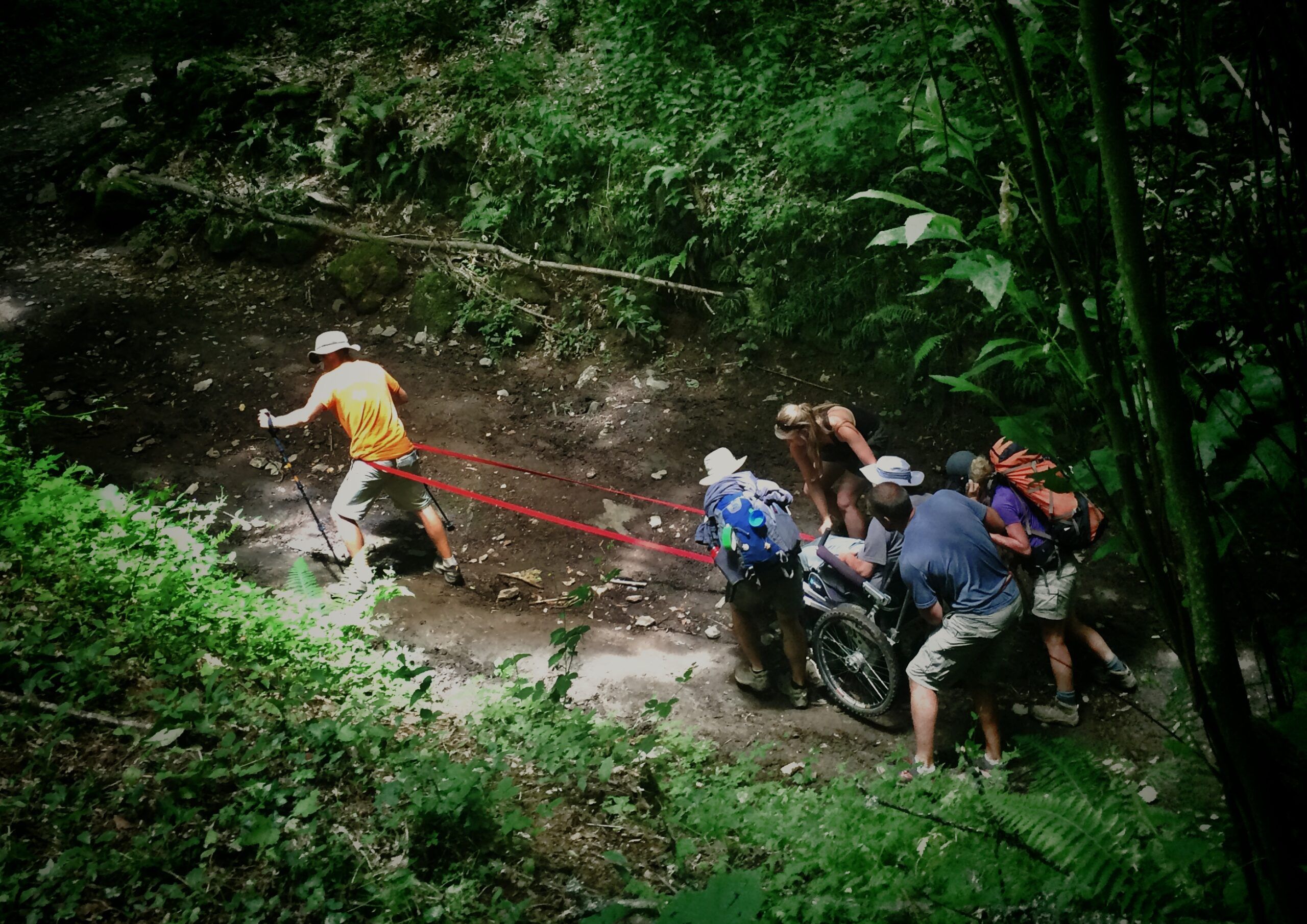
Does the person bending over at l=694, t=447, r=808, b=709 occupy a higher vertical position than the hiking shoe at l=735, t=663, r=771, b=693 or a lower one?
higher

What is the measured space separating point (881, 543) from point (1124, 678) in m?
1.92

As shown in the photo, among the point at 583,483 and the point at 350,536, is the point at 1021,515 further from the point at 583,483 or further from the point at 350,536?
the point at 350,536

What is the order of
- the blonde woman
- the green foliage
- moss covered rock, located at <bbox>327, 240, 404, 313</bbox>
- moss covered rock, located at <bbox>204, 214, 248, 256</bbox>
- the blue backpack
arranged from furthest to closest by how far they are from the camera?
moss covered rock, located at <bbox>204, 214, 248, 256</bbox> < moss covered rock, located at <bbox>327, 240, 404, 313</bbox> < the blonde woman < the blue backpack < the green foliage

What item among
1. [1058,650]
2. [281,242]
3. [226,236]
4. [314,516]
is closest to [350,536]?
[314,516]

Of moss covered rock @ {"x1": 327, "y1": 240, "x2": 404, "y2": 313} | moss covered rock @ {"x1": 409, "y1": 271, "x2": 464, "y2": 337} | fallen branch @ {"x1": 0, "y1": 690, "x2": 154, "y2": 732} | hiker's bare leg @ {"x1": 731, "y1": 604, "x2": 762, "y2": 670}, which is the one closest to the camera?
fallen branch @ {"x1": 0, "y1": 690, "x2": 154, "y2": 732}

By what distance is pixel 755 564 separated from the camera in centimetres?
511

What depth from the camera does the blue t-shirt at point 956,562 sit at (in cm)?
456

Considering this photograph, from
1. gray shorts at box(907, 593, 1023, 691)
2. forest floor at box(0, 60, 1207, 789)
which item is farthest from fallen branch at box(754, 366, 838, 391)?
gray shorts at box(907, 593, 1023, 691)

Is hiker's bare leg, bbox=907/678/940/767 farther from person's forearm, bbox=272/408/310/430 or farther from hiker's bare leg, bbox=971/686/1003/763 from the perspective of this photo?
person's forearm, bbox=272/408/310/430

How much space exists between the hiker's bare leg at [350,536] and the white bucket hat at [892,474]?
452 centimetres

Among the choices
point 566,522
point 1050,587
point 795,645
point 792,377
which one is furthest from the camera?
point 792,377

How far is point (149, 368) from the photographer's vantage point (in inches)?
382

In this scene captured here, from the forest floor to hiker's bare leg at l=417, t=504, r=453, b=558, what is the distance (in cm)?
35

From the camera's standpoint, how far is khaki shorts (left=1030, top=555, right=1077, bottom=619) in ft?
16.3
